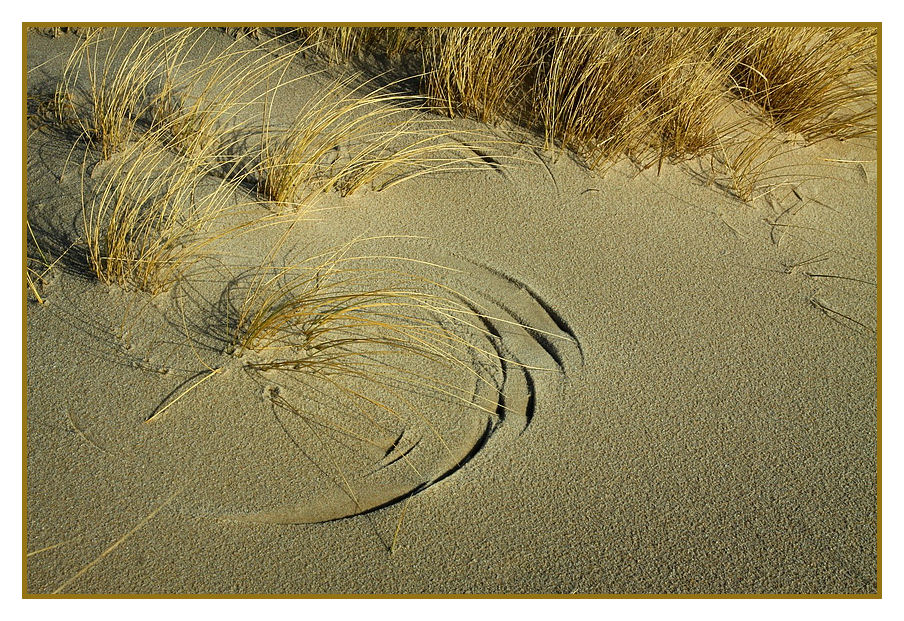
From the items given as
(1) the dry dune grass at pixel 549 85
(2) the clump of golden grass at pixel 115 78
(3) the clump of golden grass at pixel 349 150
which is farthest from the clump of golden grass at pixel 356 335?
(2) the clump of golden grass at pixel 115 78

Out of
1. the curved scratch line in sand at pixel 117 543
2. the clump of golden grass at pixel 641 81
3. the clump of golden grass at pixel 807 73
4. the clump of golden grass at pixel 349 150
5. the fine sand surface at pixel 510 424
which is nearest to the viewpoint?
the curved scratch line in sand at pixel 117 543

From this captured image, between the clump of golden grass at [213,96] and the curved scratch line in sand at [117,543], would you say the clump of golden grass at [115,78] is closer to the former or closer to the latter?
the clump of golden grass at [213,96]

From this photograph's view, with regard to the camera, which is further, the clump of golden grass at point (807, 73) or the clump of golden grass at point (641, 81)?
the clump of golden grass at point (807, 73)

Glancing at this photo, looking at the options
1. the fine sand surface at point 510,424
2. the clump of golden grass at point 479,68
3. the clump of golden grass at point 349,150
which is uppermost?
the clump of golden grass at point 479,68

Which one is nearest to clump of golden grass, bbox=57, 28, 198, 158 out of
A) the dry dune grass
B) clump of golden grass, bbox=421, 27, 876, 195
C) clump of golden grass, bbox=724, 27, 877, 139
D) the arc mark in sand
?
the dry dune grass

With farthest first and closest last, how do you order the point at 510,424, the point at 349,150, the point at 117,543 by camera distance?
the point at 349,150 → the point at 510,424 → the point at 117,543

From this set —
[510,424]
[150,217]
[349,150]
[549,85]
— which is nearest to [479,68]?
[549,85]

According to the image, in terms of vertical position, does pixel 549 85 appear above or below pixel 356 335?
above

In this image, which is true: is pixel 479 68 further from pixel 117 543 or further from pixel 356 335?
pixel 117 543
